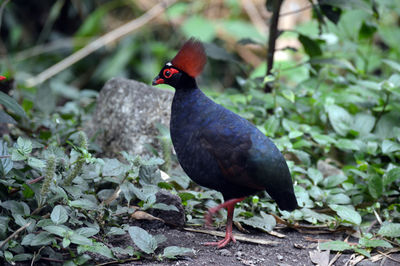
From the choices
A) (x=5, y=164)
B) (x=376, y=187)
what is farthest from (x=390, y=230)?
(x=5, y=164)

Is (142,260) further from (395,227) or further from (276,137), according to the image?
(276,137)

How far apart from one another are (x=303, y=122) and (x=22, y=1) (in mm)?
6334

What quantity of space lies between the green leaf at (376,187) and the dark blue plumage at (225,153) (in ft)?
2.77

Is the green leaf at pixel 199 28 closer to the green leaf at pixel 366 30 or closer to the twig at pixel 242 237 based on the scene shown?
the green leaf at pixel 366 30

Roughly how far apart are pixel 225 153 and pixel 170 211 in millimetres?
537

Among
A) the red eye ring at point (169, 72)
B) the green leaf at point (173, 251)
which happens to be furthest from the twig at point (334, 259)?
the red eye ring at point (169, 72)

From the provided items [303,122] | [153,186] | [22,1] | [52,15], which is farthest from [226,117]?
[22,1]

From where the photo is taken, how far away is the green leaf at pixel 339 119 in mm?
4086

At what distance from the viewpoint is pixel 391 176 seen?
3361 mm

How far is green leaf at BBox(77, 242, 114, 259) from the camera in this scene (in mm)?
2277

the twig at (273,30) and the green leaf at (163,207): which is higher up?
the twig at (273,30)

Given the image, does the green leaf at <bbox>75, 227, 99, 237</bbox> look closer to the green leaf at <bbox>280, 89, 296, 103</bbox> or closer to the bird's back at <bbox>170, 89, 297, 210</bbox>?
the bird's back at <bbox>170, 89, 297, 210</bbox>

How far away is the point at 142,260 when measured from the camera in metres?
2.53

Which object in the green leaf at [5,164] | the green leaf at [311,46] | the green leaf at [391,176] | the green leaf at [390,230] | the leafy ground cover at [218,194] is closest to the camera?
the leafy ground cover at [218,194]
